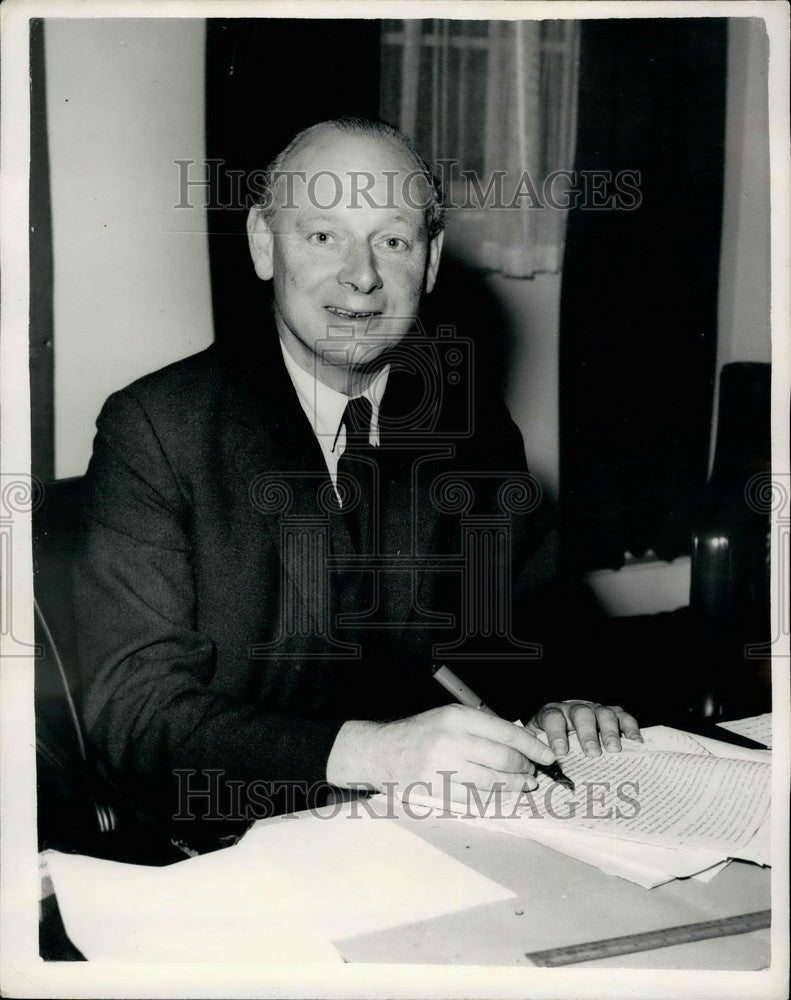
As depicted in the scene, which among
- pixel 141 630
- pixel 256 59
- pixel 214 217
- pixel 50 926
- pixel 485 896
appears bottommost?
pixel 50 926

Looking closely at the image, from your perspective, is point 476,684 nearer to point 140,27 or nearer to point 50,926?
point 50,926

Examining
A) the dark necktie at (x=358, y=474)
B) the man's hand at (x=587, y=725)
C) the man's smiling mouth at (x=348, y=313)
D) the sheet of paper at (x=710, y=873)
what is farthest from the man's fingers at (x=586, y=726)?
the man's smiling mouth at (x=348, y=313)

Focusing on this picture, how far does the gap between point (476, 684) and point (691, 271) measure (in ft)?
3.68

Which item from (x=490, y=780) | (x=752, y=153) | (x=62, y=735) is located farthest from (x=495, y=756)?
(x=752, y=153)

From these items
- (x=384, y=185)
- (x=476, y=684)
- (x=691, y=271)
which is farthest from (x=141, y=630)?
(x=691, y=271)

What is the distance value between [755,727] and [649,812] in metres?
0.31

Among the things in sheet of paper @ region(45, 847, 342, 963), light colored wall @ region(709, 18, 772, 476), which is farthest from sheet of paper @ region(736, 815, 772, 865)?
light colored wall @ region(709, 18, 772, 476)

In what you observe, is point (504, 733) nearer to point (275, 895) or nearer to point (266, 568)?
point (275, 895)

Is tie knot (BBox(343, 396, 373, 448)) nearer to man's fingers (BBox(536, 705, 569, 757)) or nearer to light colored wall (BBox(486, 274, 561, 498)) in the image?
light colored wall (BBox(486, 274, 561, 498))

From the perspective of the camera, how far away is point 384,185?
1141mm

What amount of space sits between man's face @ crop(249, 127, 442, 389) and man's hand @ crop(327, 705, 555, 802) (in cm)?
54

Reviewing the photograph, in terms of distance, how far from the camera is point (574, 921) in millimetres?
697

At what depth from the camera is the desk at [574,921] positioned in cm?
69

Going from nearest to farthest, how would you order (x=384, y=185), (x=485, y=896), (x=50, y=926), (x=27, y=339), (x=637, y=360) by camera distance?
(x=485, y=896)
(x=50, y=926)
(x=27, y=339)
(x=384, y=185)
(x=637, y=360)
